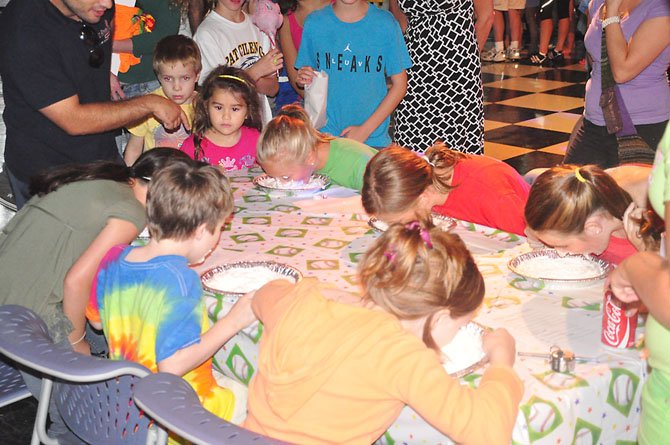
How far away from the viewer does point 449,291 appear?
1.59m

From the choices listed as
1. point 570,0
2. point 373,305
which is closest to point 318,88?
point 373,305

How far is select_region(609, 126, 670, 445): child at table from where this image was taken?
1.46 m

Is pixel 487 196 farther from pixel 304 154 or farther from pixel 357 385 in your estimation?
pixel 357 385

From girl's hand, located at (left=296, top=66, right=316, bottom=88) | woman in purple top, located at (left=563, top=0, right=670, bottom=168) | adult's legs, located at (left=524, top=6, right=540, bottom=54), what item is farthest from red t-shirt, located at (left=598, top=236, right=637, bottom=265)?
adult's legs, located at (left=524, top=6, right=540, bottom=54)

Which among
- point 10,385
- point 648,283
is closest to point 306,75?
point 10,385

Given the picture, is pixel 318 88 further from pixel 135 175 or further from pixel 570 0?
pixel 570 0

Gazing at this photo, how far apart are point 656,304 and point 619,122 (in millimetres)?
1781

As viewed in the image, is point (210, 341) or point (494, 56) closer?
point (210, 341)

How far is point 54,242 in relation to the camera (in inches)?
90.0

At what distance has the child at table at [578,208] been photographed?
218cm

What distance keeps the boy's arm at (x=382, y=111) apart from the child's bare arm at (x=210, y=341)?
6.39 ft

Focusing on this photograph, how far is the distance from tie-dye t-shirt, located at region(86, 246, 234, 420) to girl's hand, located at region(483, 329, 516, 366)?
0.66 meters

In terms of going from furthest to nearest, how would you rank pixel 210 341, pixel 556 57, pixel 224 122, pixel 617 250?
pixel 556 57 < pixel 224 122 < pixel 617 250 < pixel 210 341

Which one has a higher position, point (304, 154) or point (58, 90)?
point (58, 90)
